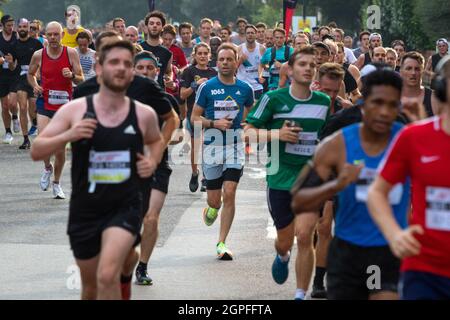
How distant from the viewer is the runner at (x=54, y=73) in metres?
16.0

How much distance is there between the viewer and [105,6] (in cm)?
11375

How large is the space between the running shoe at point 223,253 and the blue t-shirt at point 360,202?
15.4 ft

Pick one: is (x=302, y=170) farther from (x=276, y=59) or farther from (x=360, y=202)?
(x=276, y=59)

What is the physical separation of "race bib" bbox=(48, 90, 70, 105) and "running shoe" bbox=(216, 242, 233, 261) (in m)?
4.98

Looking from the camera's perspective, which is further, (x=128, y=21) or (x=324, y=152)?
(x=128, y=21)

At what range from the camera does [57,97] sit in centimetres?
1617

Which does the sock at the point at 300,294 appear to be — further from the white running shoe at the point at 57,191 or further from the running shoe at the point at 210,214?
the white running shoe at the point at 57,191

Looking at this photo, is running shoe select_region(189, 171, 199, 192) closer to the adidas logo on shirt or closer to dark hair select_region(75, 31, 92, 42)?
dark hair select_region(75, 31, 92, 42)

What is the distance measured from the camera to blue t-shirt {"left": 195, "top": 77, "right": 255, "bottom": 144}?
1263 centimetres

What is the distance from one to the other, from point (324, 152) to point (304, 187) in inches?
11.6

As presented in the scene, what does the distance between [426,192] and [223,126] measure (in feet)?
20.2
